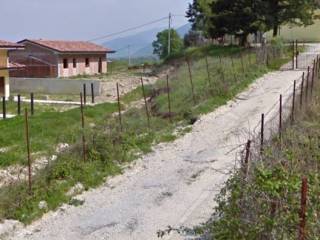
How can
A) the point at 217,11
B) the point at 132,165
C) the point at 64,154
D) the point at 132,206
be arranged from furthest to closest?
→ the point at 217,11 < the point at 132,165 < the point at 64,154 < the point at 132,206

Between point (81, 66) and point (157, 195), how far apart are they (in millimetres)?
41770

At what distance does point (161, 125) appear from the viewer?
16734mm

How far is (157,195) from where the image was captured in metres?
10.2

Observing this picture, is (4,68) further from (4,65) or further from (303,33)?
(303,33)

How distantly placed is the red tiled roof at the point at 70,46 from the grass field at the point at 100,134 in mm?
20149

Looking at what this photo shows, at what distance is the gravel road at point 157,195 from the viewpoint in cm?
855

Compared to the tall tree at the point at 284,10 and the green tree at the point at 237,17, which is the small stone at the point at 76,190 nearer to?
the green tree at the point at 237,17

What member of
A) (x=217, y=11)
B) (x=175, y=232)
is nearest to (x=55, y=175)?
(x=175, y=232)

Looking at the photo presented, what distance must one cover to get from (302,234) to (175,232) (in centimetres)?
324

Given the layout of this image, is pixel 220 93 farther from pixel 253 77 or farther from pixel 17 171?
pixel 17 171

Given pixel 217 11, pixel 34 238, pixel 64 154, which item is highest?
pixel 217 11

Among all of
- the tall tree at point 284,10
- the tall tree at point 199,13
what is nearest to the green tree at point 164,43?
the tall tree at point 199,13

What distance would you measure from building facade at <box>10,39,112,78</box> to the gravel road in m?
32.6

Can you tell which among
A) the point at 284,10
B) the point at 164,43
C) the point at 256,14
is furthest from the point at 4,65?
the point at 164,43
